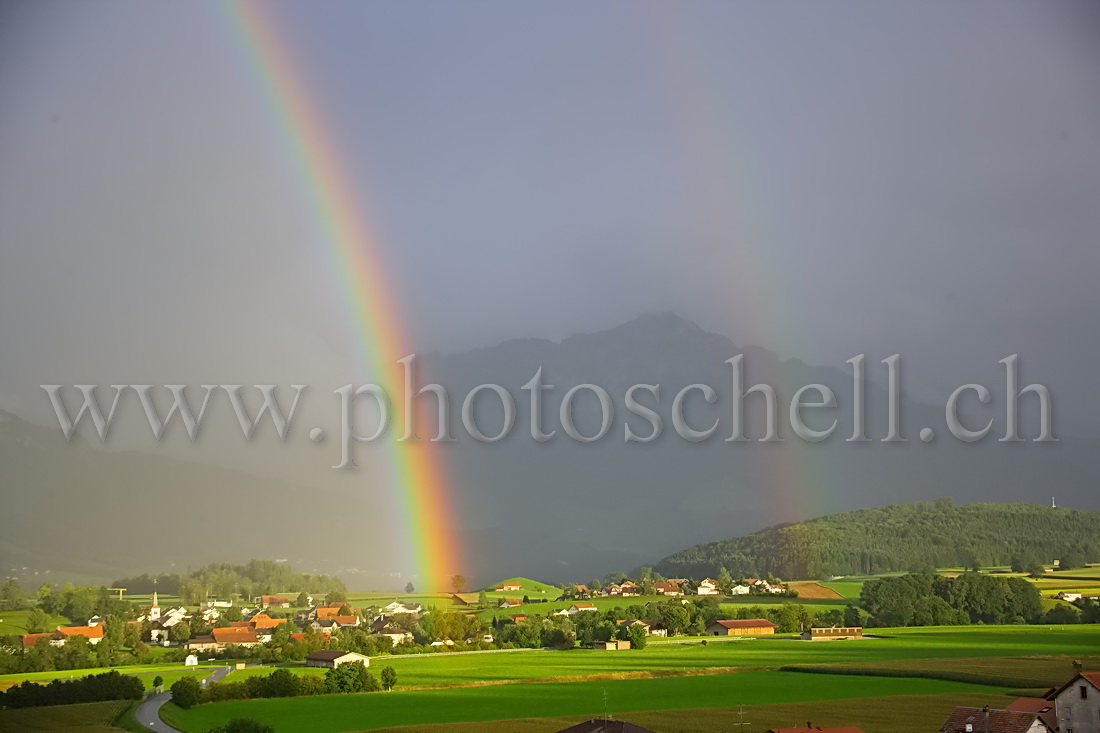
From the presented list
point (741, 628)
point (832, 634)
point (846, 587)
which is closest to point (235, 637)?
point (741, 628)

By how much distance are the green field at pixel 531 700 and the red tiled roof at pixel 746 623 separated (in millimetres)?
25866

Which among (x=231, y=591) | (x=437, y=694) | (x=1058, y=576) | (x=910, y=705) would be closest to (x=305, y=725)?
(x=437, y=694)

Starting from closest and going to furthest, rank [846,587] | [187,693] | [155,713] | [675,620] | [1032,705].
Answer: [1032,705], [155,713], [187,693], [675,620], [846,587]

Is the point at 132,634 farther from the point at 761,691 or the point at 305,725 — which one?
the point at 761,691

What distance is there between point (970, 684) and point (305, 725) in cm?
2267

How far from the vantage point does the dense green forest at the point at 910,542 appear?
118 meters

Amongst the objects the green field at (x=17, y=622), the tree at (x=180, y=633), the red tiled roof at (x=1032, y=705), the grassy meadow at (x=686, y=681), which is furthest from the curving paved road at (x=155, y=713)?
the green field at (x=17, y=622)

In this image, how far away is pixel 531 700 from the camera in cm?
3756

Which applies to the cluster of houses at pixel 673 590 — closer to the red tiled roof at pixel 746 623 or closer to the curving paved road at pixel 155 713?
the red tiled roof at pixel 746 623

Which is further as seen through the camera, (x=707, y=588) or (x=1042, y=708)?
(x=707, y=588)

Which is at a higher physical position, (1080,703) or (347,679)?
(1080,703)

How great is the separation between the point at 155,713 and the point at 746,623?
4148 cm

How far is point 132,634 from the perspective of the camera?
65.8 metres

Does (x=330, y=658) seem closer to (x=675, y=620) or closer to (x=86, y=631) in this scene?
(x=675, y=620)
